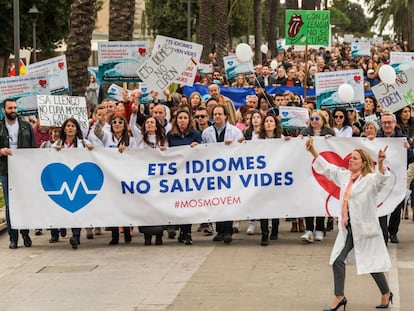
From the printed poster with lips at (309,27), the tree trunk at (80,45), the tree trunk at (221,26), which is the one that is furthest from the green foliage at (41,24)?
the printed poster with lips at (309,27)

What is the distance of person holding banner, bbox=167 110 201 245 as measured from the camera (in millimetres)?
13070

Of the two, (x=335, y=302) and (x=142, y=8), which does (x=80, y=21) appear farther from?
(x=142, y=8)

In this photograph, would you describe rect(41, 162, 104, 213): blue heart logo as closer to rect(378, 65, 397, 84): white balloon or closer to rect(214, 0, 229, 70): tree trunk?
rect(378, 65, 397, 84): white balloon

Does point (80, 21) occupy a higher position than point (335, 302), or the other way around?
point (80, 21)

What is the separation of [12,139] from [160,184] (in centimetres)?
195

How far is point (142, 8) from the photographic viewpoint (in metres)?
82.1

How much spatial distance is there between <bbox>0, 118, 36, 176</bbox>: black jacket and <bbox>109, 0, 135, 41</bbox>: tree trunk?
23.9 feet

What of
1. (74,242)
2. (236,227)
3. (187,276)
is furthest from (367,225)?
(236,227)

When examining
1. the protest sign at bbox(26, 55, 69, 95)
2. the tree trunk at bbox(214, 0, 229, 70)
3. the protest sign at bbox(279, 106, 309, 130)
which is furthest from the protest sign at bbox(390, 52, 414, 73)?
the tree trunk at bbox(214, 0, 229, 70)

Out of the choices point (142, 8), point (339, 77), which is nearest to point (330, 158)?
point (339, 77)

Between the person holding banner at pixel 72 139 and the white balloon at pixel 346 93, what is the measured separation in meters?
3.86

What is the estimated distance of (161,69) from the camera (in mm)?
15461

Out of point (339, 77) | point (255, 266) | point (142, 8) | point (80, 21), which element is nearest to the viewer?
point (255, 266)

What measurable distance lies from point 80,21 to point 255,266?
8370 mm
